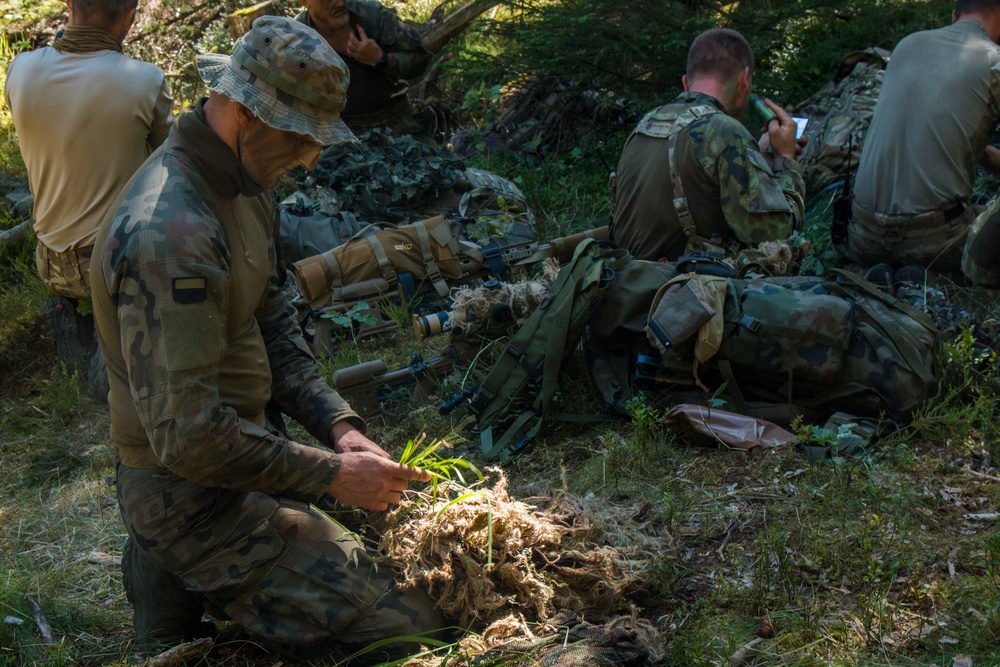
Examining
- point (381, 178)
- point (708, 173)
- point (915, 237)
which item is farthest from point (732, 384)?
point (381, 178)

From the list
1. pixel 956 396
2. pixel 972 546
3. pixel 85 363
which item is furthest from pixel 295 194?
pixel 972 546

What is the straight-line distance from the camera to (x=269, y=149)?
2.68m

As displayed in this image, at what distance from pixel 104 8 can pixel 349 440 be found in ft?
9.67

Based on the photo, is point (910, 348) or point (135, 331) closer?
point (135, 331)

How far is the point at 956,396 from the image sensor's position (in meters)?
4.00

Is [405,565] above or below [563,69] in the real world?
below

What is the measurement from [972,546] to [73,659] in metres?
2.93

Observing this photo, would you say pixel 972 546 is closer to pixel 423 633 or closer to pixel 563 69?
pixel 423 633

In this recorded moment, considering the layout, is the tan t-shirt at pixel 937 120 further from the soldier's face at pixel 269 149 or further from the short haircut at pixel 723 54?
the soldier's face at pixel 269 149

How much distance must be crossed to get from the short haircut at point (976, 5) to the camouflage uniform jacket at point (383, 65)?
3780mm

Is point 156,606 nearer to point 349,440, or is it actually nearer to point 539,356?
point 349,440

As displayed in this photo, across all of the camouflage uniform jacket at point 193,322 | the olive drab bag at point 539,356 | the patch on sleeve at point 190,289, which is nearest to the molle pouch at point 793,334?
the olive drab bag at point 539,356

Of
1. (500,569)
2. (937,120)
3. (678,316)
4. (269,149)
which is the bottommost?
(500,569)

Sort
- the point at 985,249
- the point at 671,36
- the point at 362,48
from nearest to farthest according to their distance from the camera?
the point at 985,249
the point at 671,36
the point at 362,48
